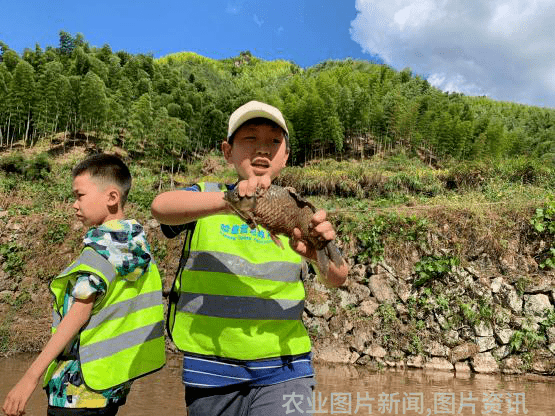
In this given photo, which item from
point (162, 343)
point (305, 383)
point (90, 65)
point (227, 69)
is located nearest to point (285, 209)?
point (305, 383)

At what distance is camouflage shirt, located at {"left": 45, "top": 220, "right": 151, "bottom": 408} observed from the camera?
153 centimetres

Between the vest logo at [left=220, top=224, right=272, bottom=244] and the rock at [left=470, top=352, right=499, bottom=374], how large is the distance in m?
6.71

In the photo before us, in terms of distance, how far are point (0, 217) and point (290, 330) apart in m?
11.0

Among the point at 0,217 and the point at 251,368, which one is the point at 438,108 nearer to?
the point at 0,217

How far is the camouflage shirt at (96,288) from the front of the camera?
1.53 m

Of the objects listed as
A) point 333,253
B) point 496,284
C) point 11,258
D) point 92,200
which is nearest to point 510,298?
point 496,284

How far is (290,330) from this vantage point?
4.74ft

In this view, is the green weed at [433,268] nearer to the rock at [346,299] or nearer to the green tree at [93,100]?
the rock at [346,299]

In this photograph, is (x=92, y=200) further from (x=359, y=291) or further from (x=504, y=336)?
(x=504, y=336)

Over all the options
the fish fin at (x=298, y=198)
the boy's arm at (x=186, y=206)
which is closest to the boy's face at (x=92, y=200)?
the boy's arm at (x=186, y=206)

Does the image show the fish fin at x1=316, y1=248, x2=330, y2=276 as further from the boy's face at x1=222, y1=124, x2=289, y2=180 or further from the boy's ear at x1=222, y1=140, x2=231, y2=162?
the boy's ear at x1=222, y1=140, x2=231, y2=162

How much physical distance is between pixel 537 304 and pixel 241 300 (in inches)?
290

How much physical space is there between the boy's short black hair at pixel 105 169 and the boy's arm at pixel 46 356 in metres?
0.56

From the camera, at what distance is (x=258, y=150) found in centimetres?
147
